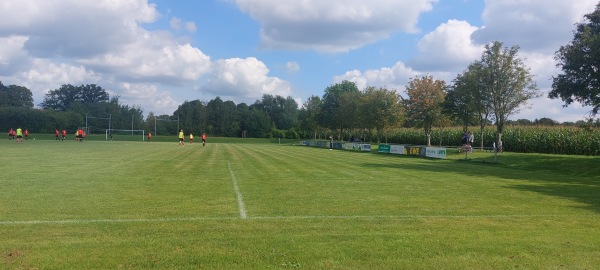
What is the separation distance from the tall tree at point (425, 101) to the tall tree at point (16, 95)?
126 m

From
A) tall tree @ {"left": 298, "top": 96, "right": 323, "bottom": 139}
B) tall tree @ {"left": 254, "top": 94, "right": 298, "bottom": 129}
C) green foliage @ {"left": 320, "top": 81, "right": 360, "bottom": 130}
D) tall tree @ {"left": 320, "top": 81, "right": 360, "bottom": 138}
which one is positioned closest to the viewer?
green foliage @ {"left": 320, "top": 81, "right": 360, "bottom": 130}

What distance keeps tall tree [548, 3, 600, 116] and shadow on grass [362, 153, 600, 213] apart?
380cm

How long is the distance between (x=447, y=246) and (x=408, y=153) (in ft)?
112

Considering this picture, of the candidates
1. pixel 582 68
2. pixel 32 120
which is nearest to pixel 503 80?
pixel 582 68

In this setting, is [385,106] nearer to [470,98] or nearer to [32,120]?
[470,98]

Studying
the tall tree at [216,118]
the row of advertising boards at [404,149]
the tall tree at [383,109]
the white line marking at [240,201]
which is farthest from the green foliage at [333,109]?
the white line marking at [240,201]

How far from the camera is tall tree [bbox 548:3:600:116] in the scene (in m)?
23.6

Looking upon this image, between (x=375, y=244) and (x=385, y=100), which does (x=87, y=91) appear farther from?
(x=375, y=244)

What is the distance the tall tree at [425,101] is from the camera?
48.7 metres

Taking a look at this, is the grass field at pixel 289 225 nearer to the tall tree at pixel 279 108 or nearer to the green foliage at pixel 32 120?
the green foliage at pixel 32 120

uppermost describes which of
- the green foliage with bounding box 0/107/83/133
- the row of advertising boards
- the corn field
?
the green foliage with bounding box 0/107/83/133

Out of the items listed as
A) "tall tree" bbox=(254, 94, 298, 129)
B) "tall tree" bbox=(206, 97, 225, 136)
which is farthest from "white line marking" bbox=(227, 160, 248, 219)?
"tall tree" bbox=(254, 94, 298, 129)

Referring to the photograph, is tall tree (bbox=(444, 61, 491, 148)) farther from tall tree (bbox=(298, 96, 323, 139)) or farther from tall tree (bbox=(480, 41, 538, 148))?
tall tree (bbox=(298, 96, 323, 139))

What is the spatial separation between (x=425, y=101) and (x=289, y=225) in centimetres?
4330
